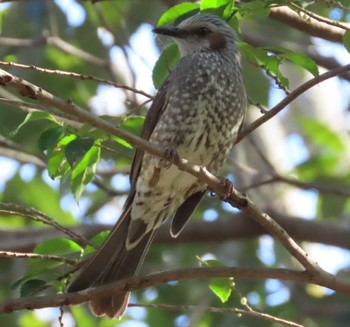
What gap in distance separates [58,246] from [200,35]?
65.0 inches

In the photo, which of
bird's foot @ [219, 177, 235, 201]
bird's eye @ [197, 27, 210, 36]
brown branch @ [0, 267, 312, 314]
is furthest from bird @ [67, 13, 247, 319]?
bird's foot @ [219, 177, 235, 201]

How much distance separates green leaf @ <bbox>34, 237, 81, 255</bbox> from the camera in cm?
391

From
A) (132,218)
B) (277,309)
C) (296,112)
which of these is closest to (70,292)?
(132,218)

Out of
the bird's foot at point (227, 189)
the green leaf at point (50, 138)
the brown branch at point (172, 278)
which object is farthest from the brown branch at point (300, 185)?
the green leaf at point (50, 138)

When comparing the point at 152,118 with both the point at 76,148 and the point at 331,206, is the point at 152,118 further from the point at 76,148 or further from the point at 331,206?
the point at 331,206

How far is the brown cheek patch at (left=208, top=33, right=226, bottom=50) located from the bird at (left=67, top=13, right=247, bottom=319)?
0.20 metres

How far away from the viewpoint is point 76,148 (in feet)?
11.5

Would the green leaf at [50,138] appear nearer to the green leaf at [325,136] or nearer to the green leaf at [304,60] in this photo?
the green leaf at [304,60]

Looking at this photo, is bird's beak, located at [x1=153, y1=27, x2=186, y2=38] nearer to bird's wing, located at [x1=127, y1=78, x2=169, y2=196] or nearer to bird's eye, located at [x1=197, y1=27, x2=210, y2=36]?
bird's eye, located at [x1=197, y1=27, x2=210, y2=36]

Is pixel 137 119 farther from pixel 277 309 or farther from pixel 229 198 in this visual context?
pixel 277 309

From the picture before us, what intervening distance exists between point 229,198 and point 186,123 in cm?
81

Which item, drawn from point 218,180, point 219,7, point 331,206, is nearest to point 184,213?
point 218,180

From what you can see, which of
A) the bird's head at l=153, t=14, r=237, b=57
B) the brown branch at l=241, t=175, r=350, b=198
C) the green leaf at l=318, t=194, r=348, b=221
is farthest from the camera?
the green leaf at l=318, t=194, r=348, b=221

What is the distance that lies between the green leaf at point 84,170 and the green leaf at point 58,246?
201mm
